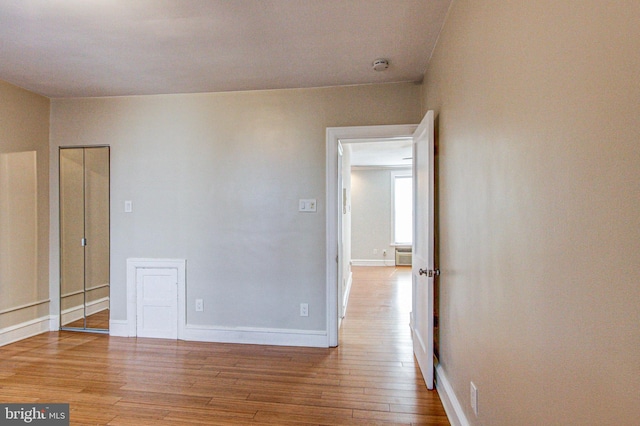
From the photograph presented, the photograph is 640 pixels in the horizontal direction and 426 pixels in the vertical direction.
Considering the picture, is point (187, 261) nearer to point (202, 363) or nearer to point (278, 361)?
point (202, 363)

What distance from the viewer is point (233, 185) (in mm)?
3271

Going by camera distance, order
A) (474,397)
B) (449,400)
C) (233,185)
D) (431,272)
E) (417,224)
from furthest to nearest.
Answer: (233,185), (417,224), (431,272), (449,400), (474,397)

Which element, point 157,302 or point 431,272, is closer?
point 431,272

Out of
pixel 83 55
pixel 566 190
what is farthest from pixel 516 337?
pixel 83 55

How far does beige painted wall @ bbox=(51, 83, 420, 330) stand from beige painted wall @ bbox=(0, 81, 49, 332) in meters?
0.40

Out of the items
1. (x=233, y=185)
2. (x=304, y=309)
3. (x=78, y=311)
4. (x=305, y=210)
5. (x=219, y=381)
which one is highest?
(x=233, y=185)

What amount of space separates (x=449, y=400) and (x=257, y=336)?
6.09ft

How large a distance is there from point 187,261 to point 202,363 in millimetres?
1021

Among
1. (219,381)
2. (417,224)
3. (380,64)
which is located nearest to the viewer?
(219,381)

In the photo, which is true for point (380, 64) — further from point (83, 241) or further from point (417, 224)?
point (83, 241)

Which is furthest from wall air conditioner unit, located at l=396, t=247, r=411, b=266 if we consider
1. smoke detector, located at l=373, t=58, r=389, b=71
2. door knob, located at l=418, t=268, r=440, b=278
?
smoke detector, located at l=373, t=58, r=389, b=71

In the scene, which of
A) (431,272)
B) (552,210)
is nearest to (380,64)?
(431,272)

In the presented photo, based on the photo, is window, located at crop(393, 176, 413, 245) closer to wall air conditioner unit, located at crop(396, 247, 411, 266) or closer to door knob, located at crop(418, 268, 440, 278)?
wall air conditioner unit, located at crop(396, 247, 411, 266)

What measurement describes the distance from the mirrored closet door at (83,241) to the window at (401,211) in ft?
20.0
